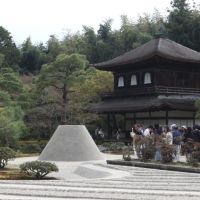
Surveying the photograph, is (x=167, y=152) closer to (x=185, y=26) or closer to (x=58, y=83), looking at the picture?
(x=58, y=83)

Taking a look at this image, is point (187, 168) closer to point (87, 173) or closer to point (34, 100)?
point (87, 173)

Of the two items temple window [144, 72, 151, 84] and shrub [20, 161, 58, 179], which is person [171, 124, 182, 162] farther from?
temple window [144, 72, 151, 84]

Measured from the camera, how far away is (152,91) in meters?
41.0

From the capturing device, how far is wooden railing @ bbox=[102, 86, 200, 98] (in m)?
41.0

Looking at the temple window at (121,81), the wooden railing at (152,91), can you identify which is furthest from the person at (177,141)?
the temple window at (121,81)

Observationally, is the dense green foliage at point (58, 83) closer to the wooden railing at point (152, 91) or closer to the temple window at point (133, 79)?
the wooden railing at point (152, 91)

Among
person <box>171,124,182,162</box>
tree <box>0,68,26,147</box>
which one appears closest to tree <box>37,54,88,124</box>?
tree <box>0,68,26,147</box>

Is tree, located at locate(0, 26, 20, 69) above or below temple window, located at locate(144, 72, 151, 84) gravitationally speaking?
above

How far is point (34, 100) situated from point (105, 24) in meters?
46.3

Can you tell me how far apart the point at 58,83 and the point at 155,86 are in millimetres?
11234

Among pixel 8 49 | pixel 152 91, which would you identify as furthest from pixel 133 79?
pixel 8 49

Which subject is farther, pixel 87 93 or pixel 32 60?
pixel 32 60

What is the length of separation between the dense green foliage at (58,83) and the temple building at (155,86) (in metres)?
2.88

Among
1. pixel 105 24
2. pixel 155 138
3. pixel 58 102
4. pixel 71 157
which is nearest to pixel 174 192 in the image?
pixel 155 138
